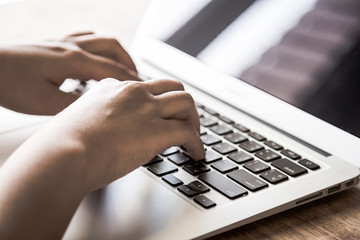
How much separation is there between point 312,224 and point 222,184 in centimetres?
12

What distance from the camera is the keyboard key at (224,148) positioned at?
82cm

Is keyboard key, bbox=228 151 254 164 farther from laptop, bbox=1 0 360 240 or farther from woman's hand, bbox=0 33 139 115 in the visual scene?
woman's hand, bbox=0 33 139 115

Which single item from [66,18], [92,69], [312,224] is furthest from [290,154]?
[66,18]

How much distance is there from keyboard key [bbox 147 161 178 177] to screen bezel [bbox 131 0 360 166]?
20 centimetres

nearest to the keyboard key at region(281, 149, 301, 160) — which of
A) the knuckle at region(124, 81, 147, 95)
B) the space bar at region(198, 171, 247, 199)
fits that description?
the space bar at region(198, 171, 247, 199)

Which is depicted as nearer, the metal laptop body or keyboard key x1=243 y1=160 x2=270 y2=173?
the metal laptop body

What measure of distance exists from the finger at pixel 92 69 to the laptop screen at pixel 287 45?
0.16 metres

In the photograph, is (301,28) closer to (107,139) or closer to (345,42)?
(345,42)

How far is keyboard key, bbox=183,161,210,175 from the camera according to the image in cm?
76

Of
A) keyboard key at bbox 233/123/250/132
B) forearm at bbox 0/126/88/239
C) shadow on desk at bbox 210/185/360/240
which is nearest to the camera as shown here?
forearm at bbox 0/126/88/239

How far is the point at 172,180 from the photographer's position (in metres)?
0.74

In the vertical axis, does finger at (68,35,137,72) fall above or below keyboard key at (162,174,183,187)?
above

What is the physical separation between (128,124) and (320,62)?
318 millimetres

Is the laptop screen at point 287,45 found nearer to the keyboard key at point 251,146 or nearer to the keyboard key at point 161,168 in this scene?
the keyboard key at point 251,146
